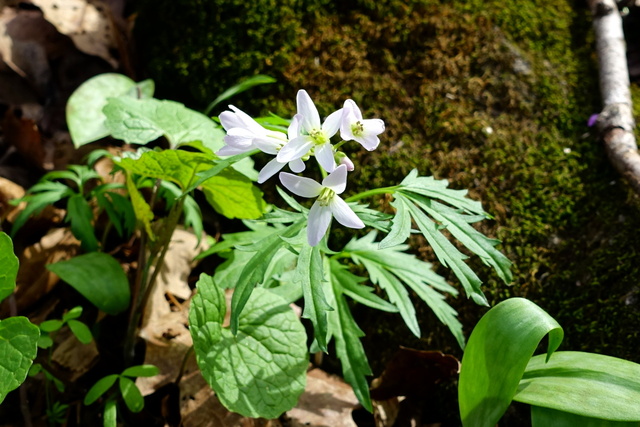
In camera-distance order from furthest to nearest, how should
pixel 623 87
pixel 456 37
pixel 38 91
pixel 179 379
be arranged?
pixel 38 91, pixel 456 37, pixel 623 87, pixel 179 379

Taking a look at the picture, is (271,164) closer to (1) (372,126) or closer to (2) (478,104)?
(1) (372,126)

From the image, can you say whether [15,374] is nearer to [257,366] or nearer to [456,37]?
[257,366]

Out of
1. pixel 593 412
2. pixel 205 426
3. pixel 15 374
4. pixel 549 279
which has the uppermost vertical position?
pixel 15 374

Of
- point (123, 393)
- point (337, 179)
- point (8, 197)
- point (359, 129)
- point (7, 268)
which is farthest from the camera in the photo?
point (8, 197)

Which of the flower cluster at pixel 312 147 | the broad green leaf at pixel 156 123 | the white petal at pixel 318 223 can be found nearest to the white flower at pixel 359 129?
the flower cluster at pixel 312 147

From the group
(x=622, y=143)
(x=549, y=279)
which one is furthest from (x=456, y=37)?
(x=549, y=279)

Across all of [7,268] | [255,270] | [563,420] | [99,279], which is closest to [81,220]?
[99,279]

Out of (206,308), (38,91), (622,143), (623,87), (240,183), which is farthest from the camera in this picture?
(38,91)
